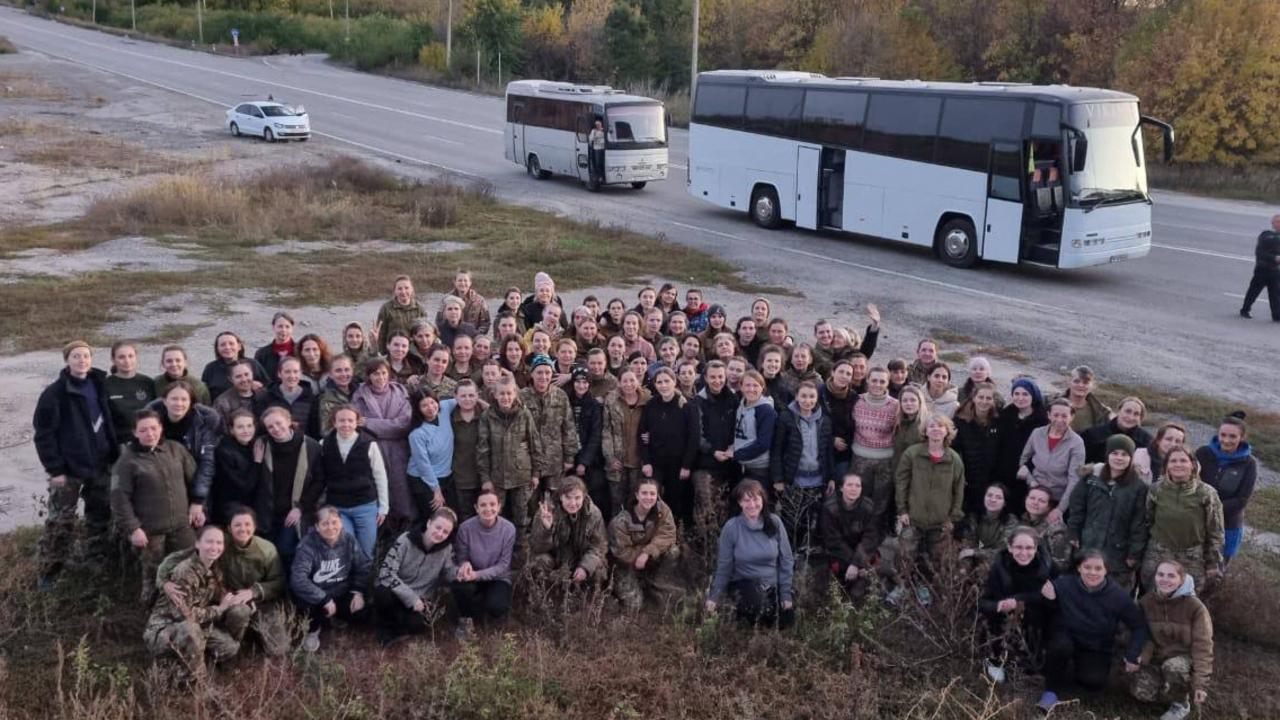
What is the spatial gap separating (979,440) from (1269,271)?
10408mm

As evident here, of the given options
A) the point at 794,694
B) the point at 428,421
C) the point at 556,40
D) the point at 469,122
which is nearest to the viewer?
the point at 794,694

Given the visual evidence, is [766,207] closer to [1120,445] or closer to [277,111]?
[1120,445]

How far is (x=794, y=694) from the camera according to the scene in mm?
6824

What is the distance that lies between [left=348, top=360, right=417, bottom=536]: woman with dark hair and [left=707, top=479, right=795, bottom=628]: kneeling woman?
2459 millimetres

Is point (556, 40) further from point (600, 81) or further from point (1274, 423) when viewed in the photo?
point (1274, 423)

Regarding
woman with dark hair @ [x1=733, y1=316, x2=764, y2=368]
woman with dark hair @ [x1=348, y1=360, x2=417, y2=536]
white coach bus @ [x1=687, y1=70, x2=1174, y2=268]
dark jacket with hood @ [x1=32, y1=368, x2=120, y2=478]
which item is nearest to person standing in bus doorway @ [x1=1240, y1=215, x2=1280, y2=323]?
white coach bus @ [x1=687, y1=70, x2=1174, y2=268]

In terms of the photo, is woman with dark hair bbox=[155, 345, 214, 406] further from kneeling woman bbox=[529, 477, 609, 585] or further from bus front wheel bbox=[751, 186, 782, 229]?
bus front wheel bbox=[751, 186, 782, 229]

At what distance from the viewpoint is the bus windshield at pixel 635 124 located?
27.8 meters

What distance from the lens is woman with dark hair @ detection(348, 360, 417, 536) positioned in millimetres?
8109

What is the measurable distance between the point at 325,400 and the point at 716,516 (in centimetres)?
319

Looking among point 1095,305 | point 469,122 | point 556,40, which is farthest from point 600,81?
point 1095,305

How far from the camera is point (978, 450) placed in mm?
8273

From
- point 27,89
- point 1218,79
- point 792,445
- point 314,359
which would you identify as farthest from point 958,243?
point 27,89

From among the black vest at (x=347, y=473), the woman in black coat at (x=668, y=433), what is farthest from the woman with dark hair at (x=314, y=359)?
the woman in black coat at (x=668, y=433)
